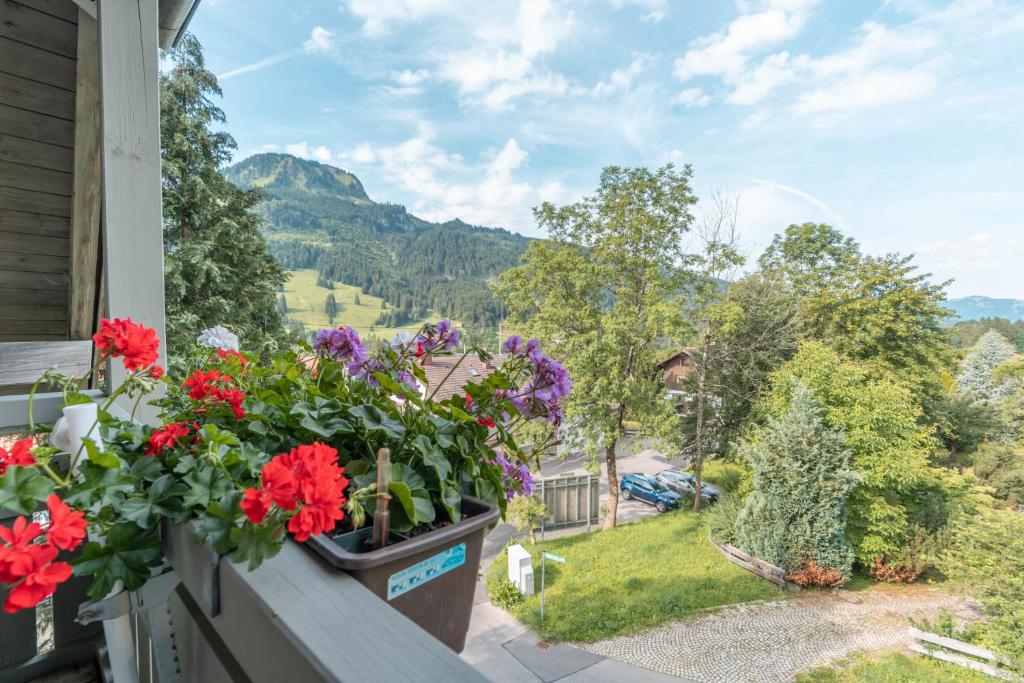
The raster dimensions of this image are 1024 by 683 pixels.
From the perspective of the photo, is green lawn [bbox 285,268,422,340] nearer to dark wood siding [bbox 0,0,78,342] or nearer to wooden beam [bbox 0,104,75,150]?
dark wood siding [bbox 0,0,78,342]

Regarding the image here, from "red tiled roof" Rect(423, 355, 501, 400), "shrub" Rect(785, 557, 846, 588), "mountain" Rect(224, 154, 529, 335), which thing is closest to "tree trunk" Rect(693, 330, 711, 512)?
"shrub" Rect(785, 557, 846, 588)

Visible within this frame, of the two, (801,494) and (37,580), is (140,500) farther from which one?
(801,494)

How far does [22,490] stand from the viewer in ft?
1.03

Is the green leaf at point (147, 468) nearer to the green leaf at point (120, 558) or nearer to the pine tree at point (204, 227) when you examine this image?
the green leaf at point (120, 558)

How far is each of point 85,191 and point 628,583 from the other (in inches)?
255

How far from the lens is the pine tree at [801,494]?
584cm

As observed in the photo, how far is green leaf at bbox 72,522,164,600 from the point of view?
0.33 metres

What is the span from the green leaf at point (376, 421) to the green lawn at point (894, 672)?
19.4ft

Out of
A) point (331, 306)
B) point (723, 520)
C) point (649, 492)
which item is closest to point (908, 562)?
point (723, 520)

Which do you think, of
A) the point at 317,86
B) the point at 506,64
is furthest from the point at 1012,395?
the point at 317,86

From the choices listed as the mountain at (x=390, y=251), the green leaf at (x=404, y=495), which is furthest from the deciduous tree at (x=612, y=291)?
the green leaf at (x=404, y=495)

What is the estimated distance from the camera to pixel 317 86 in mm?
23375

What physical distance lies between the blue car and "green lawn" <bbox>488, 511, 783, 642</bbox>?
1.09 m

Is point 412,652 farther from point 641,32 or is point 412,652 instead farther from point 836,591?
point 641,32
